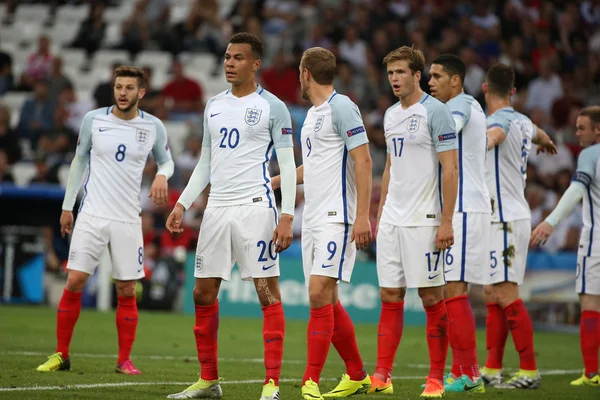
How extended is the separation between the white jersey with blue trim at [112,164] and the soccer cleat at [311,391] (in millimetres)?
3117

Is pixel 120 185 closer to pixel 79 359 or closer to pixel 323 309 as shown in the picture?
pixel 79 359

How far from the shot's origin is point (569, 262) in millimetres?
16906

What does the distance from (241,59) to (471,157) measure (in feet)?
8.24

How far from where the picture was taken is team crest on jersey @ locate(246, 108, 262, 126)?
764 centimetres

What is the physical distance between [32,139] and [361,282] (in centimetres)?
797

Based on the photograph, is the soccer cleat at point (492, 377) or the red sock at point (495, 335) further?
the red sock at point (495, 335)

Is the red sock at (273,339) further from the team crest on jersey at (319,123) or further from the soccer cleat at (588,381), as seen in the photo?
the soccer cleat at (588,381)

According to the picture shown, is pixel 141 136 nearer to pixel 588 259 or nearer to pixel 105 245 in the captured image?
pixel 105 245

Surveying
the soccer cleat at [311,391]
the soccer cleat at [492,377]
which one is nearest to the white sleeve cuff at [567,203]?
the soccer cleat at [492,377]

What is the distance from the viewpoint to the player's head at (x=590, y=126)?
10.4 metres

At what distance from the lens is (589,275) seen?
10.1 m

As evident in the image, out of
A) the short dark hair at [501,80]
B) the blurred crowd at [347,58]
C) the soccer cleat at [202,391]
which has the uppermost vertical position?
the blurred crowd at [347,58]

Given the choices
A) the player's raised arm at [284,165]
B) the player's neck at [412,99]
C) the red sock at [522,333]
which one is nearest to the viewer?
the player's raised arm at [284,165]

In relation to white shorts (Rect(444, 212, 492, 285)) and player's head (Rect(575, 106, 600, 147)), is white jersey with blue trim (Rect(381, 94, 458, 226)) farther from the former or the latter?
player's head (Rect(575, 106, 600, 147))
